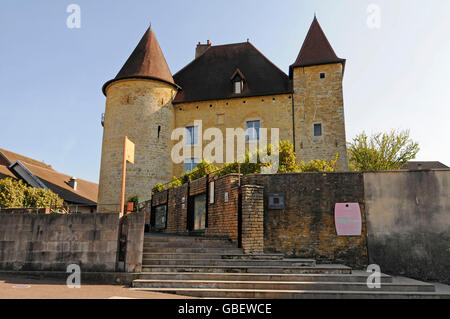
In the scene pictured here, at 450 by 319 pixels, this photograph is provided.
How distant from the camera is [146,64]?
24719 millimetres

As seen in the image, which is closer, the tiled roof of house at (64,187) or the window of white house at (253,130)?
the window of white house at (253,130)

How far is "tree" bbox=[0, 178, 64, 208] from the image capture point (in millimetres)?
19391

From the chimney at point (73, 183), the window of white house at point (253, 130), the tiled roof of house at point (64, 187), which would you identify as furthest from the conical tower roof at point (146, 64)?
the chimney at point (73, 183)

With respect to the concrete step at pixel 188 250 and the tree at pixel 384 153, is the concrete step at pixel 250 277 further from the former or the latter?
the tree at pixel 384 153

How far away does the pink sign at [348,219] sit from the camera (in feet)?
32.6

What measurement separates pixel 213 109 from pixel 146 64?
5829 millimetres

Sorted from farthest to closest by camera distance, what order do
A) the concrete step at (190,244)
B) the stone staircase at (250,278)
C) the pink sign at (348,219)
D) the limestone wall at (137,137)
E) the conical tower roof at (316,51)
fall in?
1. the conical tower roof at (316,51)
2. the limestone wall at (137,137)
3. the pink sign at (348,219)
4. the concrete step at (190,244)
5. the stone staircase at (250,278)

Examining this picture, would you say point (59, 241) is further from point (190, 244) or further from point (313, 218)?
point (313, 218)

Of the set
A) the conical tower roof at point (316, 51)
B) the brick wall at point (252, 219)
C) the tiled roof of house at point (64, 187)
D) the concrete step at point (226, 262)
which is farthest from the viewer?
the tiled roof of house at point (64, 187)

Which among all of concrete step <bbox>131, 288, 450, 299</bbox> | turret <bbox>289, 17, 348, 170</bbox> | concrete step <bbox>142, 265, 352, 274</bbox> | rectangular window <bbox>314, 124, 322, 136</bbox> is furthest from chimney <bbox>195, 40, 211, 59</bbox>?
concrete step <bbox>131, 288, 450, 299</bbox>

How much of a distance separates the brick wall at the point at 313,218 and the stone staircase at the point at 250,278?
102 centimetres

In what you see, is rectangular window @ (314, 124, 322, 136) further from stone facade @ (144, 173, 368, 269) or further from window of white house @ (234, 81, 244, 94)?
stone facade @ (144, 173, 368, 269)
